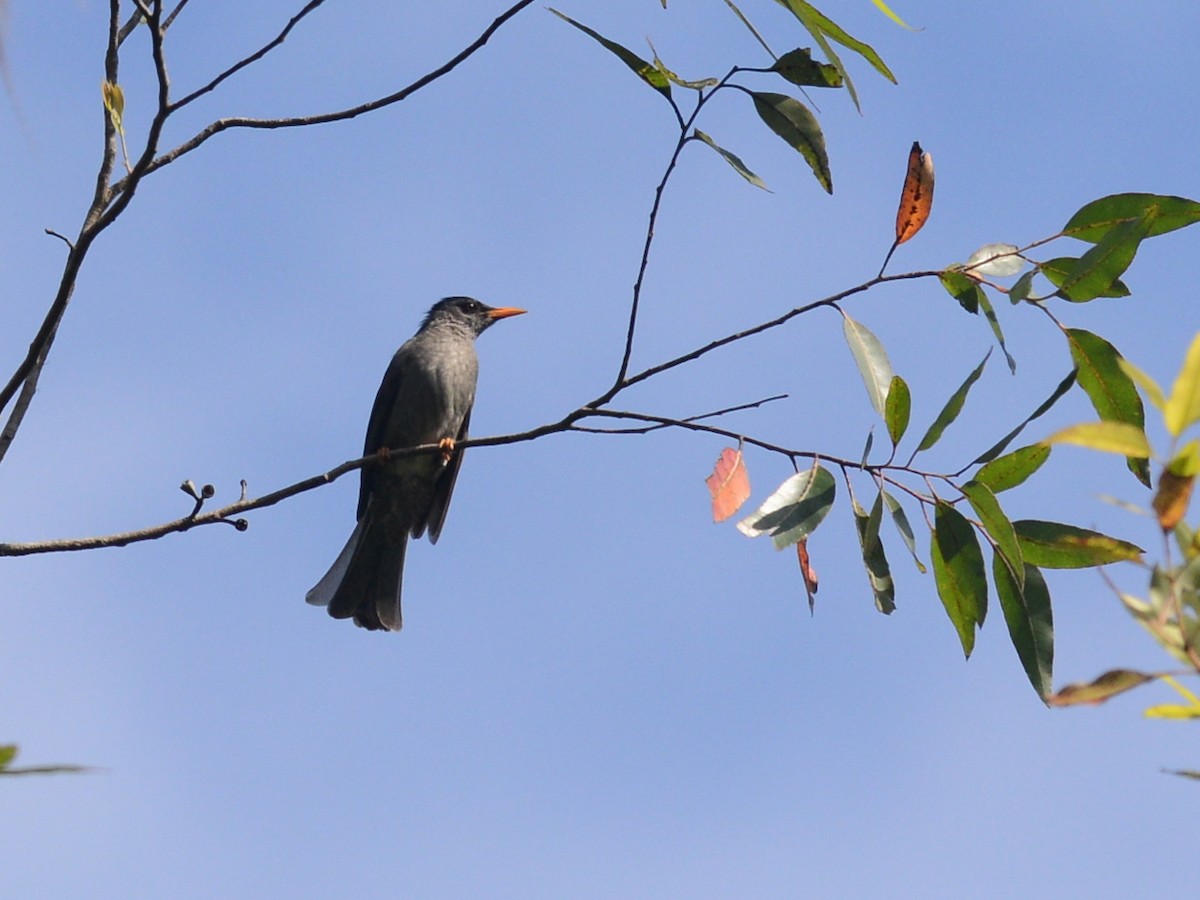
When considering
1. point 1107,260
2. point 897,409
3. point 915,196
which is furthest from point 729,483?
point 1107,260

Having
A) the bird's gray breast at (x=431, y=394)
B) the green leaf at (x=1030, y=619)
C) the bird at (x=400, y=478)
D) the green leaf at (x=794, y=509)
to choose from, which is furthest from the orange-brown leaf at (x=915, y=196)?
the bird's gray breast at (x=431, y=394)

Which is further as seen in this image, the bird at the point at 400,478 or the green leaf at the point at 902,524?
the bird at the point at 400,478

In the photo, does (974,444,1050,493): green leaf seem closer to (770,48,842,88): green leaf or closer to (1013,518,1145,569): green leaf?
(1013,518,1145,569): green leaf

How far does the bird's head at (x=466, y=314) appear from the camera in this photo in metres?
8.96

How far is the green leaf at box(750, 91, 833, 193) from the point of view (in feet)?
12.0

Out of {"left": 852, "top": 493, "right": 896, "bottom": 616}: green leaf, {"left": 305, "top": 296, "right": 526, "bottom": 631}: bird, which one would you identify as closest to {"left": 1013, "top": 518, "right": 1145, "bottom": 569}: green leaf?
{"left": 852, "top": 493, "right": 896, "bottom": 616}: green leaf

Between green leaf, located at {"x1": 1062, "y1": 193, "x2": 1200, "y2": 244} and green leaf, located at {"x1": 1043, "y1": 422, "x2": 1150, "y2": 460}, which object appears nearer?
green leaf, located at {"x1": 1043, "y1": 422, "x2": 1150, "y2": 460}

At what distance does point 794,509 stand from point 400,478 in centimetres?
478

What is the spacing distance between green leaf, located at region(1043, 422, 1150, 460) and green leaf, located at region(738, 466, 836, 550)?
1.95 metres

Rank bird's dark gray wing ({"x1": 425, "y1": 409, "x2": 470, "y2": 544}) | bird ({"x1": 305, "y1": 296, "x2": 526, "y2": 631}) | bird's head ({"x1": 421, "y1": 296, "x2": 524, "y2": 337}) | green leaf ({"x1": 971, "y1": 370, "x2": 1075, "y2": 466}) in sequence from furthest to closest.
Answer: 1. bird's head ({"x1": 421, "y1": 296, "x2": 524, "y2": 337})
2. bird's dark gray wing ({"x1": 425, "y1": 409, "x2": 470, "y2": 544})
3. bird ({"x1": 305, "y1": 296, "x2": 526, "y2": 631})
4. green leaf ({"x1": 971, "y1": 370, "x2": 1075, "y2": 466})

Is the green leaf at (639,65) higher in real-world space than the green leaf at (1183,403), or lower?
higher

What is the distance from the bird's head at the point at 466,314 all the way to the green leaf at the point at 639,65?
5.32m

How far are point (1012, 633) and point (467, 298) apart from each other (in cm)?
632

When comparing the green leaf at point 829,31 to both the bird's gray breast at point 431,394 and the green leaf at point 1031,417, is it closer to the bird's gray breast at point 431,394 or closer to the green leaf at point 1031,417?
the green leaf at point 1031,417
